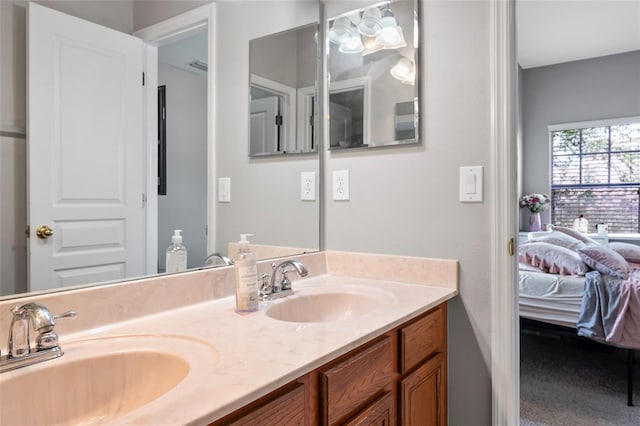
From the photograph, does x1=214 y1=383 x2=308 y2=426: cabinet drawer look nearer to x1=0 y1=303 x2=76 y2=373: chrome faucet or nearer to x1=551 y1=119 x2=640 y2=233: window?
x1=0 y1=303 x2=76 y2=373: chrome faucet

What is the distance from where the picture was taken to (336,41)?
1.78m

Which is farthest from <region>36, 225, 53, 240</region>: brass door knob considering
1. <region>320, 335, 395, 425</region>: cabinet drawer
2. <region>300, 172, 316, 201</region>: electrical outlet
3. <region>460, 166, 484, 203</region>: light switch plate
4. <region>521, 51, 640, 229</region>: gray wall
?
<region>521, 51, 640, 229</region>: gray wall

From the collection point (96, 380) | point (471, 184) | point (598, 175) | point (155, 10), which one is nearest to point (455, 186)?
point (471, 184)

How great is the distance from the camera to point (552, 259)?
2807 mm

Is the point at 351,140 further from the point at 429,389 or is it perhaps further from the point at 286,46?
the point at 429,389

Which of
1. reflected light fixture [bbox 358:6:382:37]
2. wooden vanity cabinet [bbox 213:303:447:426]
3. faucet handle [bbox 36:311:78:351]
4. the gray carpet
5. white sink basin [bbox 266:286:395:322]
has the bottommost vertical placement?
the gray carpet

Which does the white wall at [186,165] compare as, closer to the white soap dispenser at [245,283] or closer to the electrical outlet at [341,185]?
the white soap dispenser at [245,283]

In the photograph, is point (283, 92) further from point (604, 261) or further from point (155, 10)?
point (604, 261)

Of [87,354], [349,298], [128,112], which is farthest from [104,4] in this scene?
[349,298]

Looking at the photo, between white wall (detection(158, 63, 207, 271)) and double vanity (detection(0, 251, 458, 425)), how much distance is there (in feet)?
0.37

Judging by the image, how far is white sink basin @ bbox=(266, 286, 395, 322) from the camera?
135 centimetres

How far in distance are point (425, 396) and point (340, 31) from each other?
4.82ft

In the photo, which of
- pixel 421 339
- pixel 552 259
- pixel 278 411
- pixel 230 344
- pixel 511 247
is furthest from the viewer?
pixel 552 259

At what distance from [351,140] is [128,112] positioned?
0.91 metres
